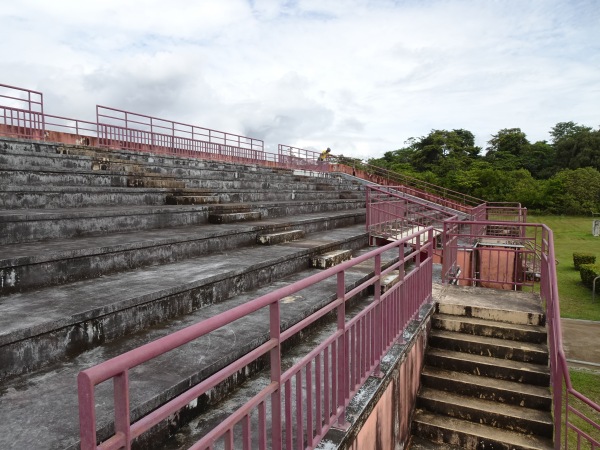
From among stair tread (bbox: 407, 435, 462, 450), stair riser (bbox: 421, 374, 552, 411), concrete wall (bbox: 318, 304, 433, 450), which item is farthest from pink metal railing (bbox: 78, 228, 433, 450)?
stair tread (bbox: 407, 435, 462, 450)

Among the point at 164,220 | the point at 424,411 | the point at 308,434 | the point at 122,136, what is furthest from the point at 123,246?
the point at 122,136

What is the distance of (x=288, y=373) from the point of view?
6.93 feet

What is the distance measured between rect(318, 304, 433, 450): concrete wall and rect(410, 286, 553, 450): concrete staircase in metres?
0.32

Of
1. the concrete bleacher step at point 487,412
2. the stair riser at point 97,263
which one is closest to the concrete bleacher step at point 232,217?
the stair riser at point 97,263

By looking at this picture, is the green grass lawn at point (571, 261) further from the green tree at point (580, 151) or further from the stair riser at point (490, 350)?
the green tree at point (580, 151)

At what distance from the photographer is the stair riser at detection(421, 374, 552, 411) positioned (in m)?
4.82

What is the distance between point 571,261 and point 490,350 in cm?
1944

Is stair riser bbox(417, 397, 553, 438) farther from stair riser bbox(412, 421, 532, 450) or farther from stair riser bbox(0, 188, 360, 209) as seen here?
stair riser bbox(0, 188, 360, 209)

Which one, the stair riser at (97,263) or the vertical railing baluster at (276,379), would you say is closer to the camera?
the vertical railing baluster at (276,379)

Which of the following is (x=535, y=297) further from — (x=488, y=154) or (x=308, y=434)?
(x=488, y=154)

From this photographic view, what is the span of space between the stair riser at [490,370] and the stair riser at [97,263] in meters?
3.39

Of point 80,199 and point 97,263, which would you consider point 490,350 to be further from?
point 80,199

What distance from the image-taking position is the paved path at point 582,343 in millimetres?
9070

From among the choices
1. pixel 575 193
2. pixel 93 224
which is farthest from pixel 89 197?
pixel 575 193
